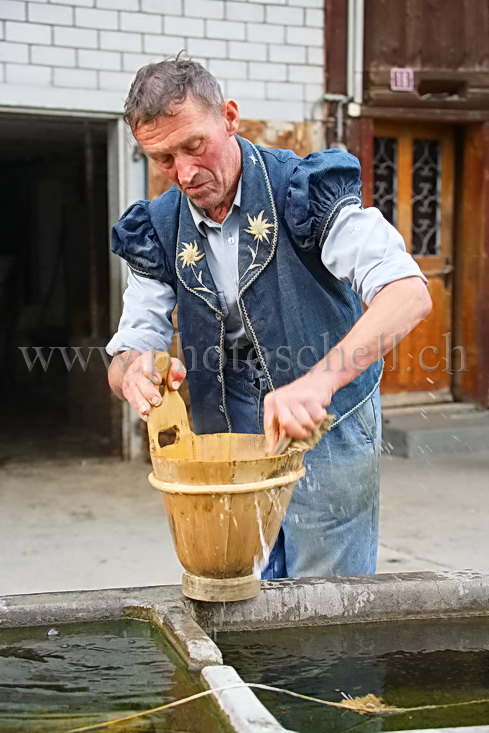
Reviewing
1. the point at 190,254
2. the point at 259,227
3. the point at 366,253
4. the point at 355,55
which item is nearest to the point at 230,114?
the point at 259,227

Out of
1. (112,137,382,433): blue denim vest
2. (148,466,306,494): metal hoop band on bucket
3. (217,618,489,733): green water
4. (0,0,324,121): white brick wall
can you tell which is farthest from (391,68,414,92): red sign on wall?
(148,466,306,494): metal hoop band on bucket

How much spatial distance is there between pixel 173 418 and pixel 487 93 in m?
6.25

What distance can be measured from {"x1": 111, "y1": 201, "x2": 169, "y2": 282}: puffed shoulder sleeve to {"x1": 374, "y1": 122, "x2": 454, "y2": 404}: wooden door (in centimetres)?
520

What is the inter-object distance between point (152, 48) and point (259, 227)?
466cm

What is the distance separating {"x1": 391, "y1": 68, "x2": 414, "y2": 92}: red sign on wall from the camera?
7363mm

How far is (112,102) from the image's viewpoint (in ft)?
21.7

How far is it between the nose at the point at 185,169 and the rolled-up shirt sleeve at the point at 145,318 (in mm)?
442

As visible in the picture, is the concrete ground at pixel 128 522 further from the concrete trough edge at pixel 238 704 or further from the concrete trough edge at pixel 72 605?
the concrete trough edge at pixel 238 704

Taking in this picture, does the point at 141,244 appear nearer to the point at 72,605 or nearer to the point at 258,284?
the point at 258,284

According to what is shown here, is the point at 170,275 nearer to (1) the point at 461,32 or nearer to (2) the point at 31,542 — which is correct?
(2) the point at 31,542

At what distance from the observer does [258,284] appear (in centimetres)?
254

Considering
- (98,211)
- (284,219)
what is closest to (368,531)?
(284,219)

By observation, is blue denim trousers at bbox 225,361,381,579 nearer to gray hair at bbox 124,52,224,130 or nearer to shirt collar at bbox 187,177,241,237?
shirt collar at bbox 187,177,241,237

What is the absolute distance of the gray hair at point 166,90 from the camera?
A: 2.22m
